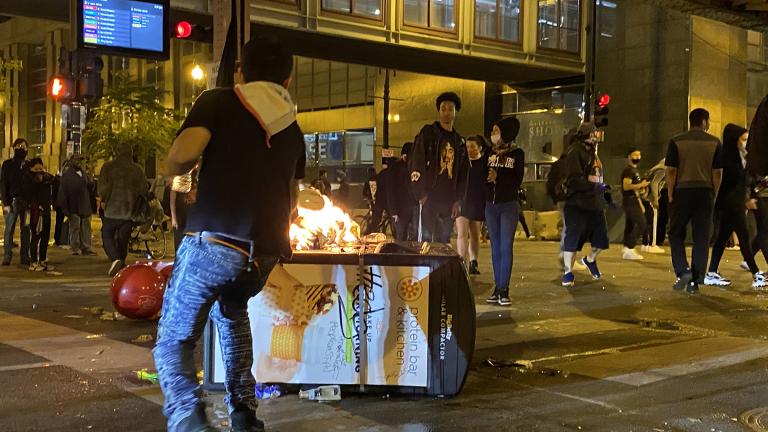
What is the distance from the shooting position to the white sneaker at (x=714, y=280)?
10031 millimetres

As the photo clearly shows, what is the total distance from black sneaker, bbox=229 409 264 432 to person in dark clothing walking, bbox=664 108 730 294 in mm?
6948

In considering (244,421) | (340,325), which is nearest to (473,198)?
(340,325)

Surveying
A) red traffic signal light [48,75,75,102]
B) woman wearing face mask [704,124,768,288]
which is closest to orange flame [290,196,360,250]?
woman wearing face mask [704,124,768,288]

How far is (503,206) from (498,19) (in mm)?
19268

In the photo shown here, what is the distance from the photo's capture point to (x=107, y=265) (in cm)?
1275

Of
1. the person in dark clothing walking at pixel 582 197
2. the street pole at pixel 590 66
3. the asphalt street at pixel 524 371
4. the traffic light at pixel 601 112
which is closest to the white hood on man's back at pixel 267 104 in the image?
the asphalt street at pixel 524 371

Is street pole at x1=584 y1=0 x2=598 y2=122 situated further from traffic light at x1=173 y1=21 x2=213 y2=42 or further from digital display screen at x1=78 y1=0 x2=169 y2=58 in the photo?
traffic light at x1=173 y1=21 x2=213 y2=42

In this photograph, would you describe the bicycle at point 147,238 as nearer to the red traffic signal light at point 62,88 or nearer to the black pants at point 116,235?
the red traffic signal light at point 62,88

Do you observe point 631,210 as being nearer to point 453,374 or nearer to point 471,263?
point 471,263

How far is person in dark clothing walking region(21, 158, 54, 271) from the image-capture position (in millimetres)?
11766

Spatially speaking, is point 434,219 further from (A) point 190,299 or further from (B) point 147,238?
(B) point 147,238

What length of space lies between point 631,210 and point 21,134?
55.5 metres

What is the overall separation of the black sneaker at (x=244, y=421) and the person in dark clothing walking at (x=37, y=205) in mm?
9049

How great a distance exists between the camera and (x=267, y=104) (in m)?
3.59
